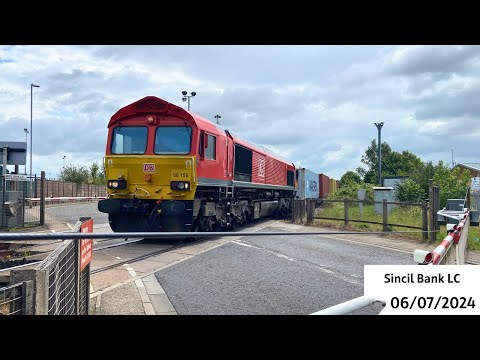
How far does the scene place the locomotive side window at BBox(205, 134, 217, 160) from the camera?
11070 mm

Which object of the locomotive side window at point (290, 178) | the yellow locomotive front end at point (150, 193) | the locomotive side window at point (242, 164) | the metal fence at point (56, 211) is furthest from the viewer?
the locomotive side window at point (290, 178)

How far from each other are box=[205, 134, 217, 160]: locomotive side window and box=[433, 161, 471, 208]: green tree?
7.74 meters

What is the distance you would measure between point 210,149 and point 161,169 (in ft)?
5.02

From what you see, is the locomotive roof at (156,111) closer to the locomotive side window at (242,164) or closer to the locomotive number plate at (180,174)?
the locomotive number plate at (180,174)

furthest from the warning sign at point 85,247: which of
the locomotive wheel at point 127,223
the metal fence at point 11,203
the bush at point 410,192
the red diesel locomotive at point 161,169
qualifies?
the bush at point 410,192

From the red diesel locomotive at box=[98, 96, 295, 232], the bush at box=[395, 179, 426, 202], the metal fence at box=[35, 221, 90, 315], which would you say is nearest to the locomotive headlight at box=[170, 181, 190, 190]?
the red diesel locomotive at box=[98, 96, 295, 232]

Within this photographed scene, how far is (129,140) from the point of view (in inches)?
427

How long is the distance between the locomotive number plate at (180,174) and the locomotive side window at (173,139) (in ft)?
1.60

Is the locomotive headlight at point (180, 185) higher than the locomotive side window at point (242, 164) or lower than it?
lower

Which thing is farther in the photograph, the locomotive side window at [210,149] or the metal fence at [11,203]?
the metal fence at [11,203]

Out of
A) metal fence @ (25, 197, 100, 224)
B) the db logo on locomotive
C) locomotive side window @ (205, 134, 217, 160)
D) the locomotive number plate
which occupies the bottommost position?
metal fence @ (25, 197, 100, 224)

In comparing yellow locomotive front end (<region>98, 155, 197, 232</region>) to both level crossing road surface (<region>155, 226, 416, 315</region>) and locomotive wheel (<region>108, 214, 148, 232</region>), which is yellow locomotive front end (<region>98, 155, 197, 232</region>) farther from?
level crossing road surface (<region>155, 226, 416, 315</region>)

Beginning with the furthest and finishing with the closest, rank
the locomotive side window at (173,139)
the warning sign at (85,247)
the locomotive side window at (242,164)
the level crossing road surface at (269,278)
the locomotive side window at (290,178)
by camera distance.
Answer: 1. the locomotive side window at (290,178)
2. the locomotive side window at (242,164)
3. the locomotive side window at (173,139)
4. the level crossing road surface at (269,278)
5. the warning sign at (85,247)

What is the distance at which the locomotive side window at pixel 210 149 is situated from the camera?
11.1 meters
